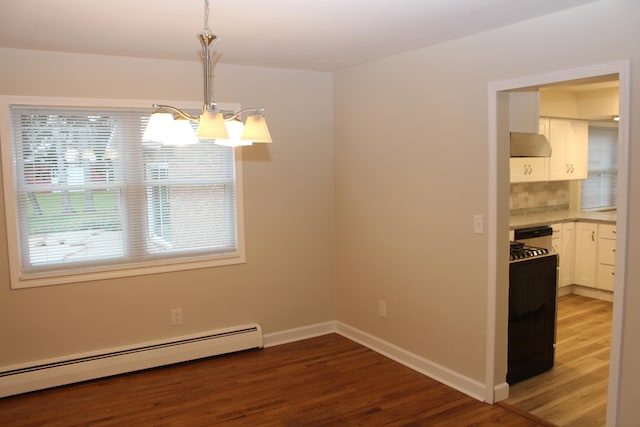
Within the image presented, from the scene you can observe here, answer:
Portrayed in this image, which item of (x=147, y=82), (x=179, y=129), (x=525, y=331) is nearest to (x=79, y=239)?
(x=147, y=82)

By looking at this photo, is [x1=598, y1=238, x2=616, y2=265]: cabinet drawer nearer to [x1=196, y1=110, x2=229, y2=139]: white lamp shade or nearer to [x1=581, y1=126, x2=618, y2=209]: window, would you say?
[x1=581, y1=126, x2=618, y2=209]: window

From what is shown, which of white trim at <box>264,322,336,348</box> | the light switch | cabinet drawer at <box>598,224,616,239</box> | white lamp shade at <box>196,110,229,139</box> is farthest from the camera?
cabinet drawer at <box>598,224,616,239</box>

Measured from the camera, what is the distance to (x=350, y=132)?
449 cm

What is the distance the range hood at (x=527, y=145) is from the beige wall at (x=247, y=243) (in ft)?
5.62

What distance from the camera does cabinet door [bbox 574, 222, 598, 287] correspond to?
580cm

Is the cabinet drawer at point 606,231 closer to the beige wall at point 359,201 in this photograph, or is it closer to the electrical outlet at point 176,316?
the beige wall at point 359,201

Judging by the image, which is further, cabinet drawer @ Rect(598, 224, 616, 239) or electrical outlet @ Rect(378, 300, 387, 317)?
cabinet drawer @ Rect(598, 224, 616, 239)

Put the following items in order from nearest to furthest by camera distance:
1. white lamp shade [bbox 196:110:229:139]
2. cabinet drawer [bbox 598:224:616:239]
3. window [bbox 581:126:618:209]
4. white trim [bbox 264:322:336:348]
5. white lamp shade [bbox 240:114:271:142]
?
white lamp shade [bbox 196:110:229:139]
white lamp shade [bbox 240:114:271:142]
white trim [bbox 264:322:336:348]
cabinet drawer [bbox 598:224:616:239]
window [bbox 581:126:618:209]

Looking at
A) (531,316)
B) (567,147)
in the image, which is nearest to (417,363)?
(531,316)

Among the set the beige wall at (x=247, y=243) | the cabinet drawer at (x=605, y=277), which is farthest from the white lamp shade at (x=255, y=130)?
the cabinet drawer at (x=605, y=277)

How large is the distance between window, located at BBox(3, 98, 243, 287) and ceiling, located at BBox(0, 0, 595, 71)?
61 centimetres

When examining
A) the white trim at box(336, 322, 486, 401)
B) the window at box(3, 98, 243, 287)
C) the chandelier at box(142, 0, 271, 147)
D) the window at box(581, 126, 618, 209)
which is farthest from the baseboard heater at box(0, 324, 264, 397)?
the window at box(581, 126, 618, 209)

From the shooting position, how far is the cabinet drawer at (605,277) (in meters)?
5.70

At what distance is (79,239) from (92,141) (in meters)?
0.76
